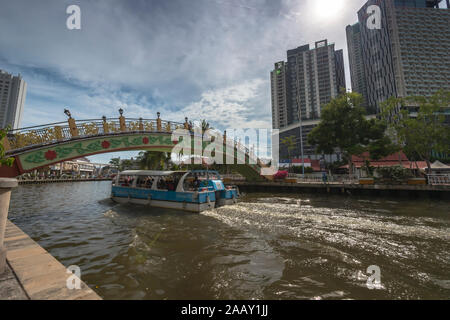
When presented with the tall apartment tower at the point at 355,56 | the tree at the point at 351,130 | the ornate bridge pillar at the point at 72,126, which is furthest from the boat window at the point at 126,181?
the tall apartment tower at the point at 355,56

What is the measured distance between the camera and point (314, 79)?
90.5m

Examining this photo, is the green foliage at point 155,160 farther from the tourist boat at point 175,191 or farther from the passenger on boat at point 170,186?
the passenger on boat at point 170,186

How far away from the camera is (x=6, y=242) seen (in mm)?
4477

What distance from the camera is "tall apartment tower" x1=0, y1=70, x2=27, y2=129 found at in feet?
292

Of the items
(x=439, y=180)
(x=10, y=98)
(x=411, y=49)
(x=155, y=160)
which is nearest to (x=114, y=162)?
(x=10, y=98)

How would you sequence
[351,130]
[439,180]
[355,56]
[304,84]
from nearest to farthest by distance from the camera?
[439,180] < [351,130] < [304,84] < [355,56]

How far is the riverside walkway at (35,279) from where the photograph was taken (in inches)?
97.7

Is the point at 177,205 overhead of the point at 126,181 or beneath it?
beneath

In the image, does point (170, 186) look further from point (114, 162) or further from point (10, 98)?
point (10, 98)

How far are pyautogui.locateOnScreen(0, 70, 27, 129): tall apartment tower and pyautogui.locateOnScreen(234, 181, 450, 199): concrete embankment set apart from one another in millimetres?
121327

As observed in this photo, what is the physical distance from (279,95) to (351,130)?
83507mm
